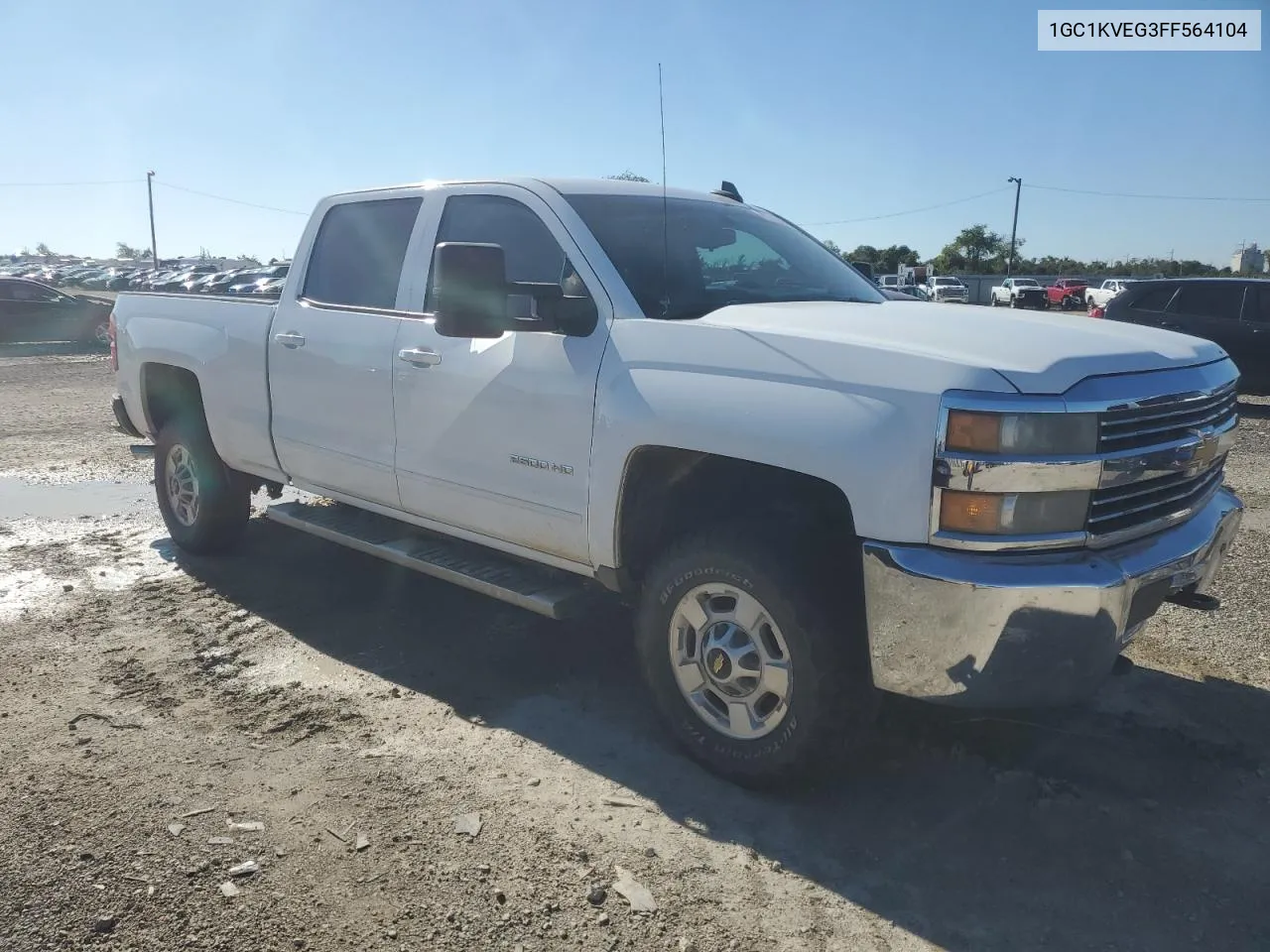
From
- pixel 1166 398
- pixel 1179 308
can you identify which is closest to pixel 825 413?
pixel 1166 398

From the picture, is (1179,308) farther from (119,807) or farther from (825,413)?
(119,807)

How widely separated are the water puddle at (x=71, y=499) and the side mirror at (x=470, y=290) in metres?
4.65

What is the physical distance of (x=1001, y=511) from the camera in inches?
101

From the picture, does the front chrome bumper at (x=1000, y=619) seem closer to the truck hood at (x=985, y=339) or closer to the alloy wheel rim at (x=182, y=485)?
the truck hood at (x=985, y=339)

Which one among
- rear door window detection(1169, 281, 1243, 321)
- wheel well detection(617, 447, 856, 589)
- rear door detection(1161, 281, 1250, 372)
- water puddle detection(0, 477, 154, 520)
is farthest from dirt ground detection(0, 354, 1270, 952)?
rear door window detection(1169, 281, 1243, 321)

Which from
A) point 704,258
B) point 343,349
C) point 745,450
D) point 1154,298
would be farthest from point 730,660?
point 1154,298

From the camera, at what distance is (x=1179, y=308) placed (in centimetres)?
1284

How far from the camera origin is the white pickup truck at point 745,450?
2.59 m

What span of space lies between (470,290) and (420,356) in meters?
0.82

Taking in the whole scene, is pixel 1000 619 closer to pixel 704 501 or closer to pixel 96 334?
pixel 704 501

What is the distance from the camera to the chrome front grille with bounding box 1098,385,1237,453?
2.66 m

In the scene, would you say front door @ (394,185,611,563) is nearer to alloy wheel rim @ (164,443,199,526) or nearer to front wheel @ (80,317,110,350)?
alloy wheel rim @ (164,443,199,526)

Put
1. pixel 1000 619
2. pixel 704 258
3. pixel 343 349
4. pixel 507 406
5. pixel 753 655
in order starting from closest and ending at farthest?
1. pixel 1000 619
2. pixel 753 655
3. pixel 507 406
4. pixel 704 258
5. pixel 343 349

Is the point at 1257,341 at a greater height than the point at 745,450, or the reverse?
the point at 745,450
